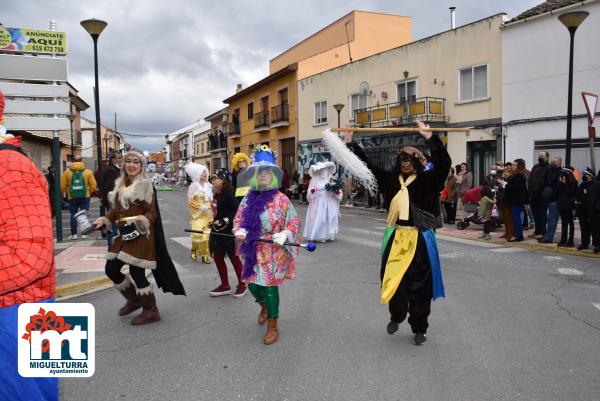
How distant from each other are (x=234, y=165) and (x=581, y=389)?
15.6 feet

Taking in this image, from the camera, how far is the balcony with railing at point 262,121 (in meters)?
34.8

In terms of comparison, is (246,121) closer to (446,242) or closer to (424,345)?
(446,242)

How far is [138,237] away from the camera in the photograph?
4949 mm

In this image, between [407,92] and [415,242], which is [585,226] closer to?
[415,242]

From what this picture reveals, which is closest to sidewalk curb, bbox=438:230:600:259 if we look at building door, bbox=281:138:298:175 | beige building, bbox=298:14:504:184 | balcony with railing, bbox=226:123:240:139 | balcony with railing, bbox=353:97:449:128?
beige building, bbox=298:14:504:184

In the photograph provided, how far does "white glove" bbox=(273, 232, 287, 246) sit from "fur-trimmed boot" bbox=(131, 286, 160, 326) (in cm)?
165

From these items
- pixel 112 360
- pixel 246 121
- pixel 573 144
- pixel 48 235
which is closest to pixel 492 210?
pixel 573 144

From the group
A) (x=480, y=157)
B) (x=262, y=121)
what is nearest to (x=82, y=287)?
(x=480, y=157)

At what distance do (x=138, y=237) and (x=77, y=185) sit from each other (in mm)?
6851

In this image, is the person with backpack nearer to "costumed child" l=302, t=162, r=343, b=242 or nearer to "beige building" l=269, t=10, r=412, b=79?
"costumed child" l=302, t=162, r=343, b=242

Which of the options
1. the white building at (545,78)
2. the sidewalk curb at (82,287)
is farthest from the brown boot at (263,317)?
the white building at (545,78)

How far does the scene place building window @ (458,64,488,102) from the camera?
57.7ft

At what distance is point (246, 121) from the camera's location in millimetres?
39812

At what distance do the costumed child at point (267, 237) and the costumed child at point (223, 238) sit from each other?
1.59 meters
